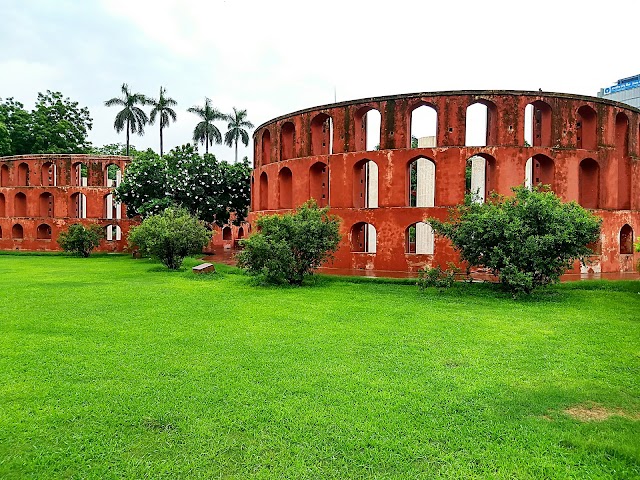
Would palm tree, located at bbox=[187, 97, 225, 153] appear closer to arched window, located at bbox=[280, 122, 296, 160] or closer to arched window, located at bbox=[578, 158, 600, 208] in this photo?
arched window, located at bbox=[280, 122, 296, 160]

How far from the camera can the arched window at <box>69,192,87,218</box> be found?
29.2 metres

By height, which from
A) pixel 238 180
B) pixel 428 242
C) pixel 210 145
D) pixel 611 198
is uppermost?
pixel 210 145

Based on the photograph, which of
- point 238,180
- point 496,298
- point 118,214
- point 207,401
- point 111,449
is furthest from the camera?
point 118,214

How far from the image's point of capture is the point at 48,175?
29750mm

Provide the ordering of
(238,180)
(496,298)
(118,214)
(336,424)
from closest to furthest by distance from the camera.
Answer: (336,424)
(496,298)
(238,180)
(118,214)

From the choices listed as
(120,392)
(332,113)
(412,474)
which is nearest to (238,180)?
(332,113)

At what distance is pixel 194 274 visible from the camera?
49.1ft

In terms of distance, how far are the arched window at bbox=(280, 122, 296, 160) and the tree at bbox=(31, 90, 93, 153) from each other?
81.9ft

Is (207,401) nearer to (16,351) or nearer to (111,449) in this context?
(111,449)

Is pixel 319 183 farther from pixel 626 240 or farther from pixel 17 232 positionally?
pixel 17 232

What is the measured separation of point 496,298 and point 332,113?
9.50 m

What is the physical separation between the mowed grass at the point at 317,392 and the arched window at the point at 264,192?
40.1ft

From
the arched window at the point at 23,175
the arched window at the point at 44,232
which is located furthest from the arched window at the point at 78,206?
the arched window at the point at 23,175

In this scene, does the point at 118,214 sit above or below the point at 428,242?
above
